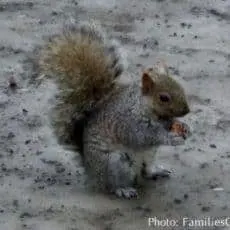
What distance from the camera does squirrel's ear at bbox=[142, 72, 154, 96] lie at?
14.5 feet

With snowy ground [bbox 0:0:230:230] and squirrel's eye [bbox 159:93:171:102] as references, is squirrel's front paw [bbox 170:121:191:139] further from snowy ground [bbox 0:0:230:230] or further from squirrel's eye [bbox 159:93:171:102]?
snowy ground [bbox 0:0:230:230]

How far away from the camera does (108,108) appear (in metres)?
4.46

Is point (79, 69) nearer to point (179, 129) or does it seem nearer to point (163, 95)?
point (163, 95)

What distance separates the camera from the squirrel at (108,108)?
4379mm

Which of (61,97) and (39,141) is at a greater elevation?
(61,97)

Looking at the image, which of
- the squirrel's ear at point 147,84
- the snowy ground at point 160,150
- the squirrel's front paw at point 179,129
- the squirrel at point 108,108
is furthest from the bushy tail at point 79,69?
the squirrel's front paw at point 179,129

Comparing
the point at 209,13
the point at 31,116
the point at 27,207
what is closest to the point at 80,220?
the point at 27,207

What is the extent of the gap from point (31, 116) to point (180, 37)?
1.38 m

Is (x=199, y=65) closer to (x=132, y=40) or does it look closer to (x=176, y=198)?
(x=132, y=40)

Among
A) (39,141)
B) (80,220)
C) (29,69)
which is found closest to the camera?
(80,220)

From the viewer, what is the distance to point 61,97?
4.44 meters

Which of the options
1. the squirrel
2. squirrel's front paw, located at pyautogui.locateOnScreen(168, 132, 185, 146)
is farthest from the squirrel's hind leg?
squirrel's front paw, located at pyautogui.locateOnScreen(168, 132, 185, 146)

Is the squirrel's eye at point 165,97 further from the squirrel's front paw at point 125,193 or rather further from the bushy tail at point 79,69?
the squirrel's front paw at point 125,193

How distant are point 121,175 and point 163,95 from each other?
439 millimetres
